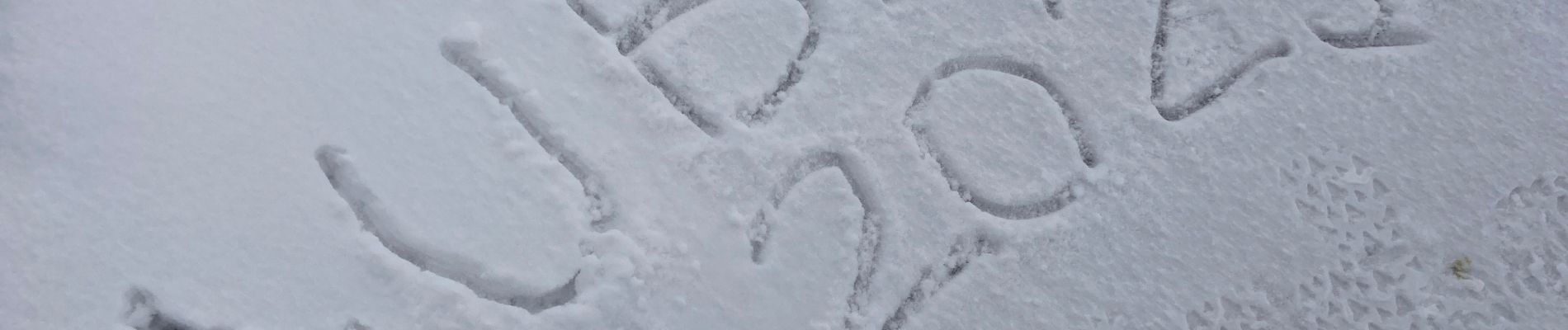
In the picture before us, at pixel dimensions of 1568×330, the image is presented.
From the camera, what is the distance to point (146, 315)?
693 mm

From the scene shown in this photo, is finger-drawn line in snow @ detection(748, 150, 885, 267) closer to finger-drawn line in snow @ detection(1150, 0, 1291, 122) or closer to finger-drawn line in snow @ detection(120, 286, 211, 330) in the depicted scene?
finger-drawn line in snow @ detection(1150, 0, 1291, 122)

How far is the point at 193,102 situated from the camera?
73 centimetres

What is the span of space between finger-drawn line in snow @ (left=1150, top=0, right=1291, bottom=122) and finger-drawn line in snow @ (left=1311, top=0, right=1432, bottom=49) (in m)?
0.04

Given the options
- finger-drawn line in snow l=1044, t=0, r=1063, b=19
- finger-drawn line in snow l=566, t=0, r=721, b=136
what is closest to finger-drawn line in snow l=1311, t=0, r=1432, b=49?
finger-drawn line in snow l=1044, t=0, r=1063, b=19

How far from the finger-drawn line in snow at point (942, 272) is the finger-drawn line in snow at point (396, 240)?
26 cm

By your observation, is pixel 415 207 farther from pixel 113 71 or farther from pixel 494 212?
pixel 113 71

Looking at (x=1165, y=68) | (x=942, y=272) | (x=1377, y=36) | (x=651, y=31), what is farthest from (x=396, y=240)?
(x=1377, y=36)

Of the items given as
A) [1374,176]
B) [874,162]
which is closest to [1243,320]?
[1374,176]

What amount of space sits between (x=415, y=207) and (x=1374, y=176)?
0.73m

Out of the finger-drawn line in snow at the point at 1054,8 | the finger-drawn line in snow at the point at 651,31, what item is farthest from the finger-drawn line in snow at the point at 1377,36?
the finger-drawn line in snow at the point at 651,31

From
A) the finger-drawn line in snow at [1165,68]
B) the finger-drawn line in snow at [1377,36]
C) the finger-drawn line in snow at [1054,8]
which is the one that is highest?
the finger-drawn line in snow at [1054,8]

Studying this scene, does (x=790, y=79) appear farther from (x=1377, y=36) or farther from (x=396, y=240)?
(x=1377, y=36)

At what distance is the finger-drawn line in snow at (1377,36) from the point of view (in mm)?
866

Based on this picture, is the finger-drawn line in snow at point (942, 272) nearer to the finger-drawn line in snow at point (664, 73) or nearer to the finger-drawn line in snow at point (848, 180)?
the finger-drawn line in snow at point (848, 180)
